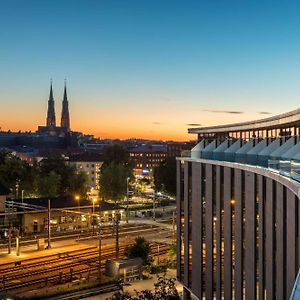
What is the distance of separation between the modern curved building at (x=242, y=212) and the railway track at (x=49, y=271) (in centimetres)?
1242

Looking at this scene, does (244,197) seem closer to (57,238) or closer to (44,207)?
(57,238)

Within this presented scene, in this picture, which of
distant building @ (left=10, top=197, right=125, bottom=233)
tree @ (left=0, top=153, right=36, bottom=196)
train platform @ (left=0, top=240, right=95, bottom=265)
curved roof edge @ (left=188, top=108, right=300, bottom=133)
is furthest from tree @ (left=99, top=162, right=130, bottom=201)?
curved roof edge @ (left=188, top=108, right=300, bottom=133)

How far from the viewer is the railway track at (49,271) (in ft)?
152

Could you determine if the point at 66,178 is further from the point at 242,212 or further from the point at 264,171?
the point at 264,171

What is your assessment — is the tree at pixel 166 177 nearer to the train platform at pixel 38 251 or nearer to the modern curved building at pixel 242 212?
the train platform at pixel 38 251

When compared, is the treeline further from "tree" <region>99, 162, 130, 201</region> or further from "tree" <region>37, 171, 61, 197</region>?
"tree" <region>99, 162, 130, 201</region>

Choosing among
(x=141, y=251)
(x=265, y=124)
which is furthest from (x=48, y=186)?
(x=265, y=124)

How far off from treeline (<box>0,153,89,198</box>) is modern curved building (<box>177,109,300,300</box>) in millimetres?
55544

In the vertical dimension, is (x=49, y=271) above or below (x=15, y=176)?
below

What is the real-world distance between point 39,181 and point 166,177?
37.4 meters

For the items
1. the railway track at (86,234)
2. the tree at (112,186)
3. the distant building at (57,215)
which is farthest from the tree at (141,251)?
the tree at (112,186)

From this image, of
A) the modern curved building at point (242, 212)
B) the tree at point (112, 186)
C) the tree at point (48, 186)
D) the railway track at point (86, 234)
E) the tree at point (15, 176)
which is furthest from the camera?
the tree at point (112, 186)

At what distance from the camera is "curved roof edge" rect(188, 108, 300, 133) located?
28.6 m

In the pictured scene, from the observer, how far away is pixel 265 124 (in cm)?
3469
